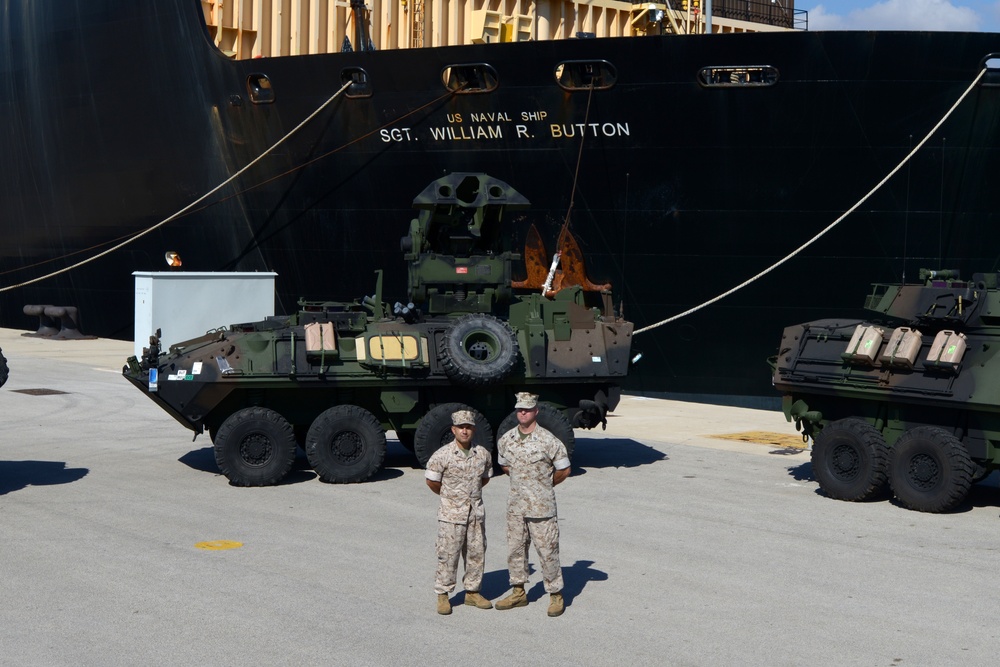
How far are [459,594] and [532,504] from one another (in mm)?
902

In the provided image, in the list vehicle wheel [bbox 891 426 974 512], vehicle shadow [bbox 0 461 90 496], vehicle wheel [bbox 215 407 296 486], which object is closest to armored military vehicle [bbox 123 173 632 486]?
vehicle wheel [bbox 215 407 296 486]

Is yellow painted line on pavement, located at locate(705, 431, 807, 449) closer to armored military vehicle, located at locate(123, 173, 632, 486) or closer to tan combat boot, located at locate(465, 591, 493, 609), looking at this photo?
armored military vehicle, located at locate(123, 173, 632, 486)

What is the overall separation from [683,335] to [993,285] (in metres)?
6.52

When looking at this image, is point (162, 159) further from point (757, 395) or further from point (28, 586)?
point (28, 586)

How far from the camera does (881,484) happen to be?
37.9 ft

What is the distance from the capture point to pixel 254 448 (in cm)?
1199

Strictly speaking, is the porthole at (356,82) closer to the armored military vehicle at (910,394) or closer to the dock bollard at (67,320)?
the armored military vehicle at (910,394)

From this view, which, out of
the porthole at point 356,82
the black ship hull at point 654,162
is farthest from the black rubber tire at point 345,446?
the porthole at point 356,82

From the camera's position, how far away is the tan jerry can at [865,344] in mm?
11756

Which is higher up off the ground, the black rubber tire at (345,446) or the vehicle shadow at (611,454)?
the black rubber tire at (345,446)

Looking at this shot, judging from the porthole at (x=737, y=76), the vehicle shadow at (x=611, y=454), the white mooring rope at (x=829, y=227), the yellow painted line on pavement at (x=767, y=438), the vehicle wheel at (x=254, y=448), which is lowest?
the vehicle shadow at (x=611, y=454)

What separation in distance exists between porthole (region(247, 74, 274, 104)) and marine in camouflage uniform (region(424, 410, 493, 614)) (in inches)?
524

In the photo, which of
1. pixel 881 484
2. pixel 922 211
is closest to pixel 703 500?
pixel 881 484

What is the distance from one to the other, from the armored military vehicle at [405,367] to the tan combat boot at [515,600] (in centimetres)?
437
